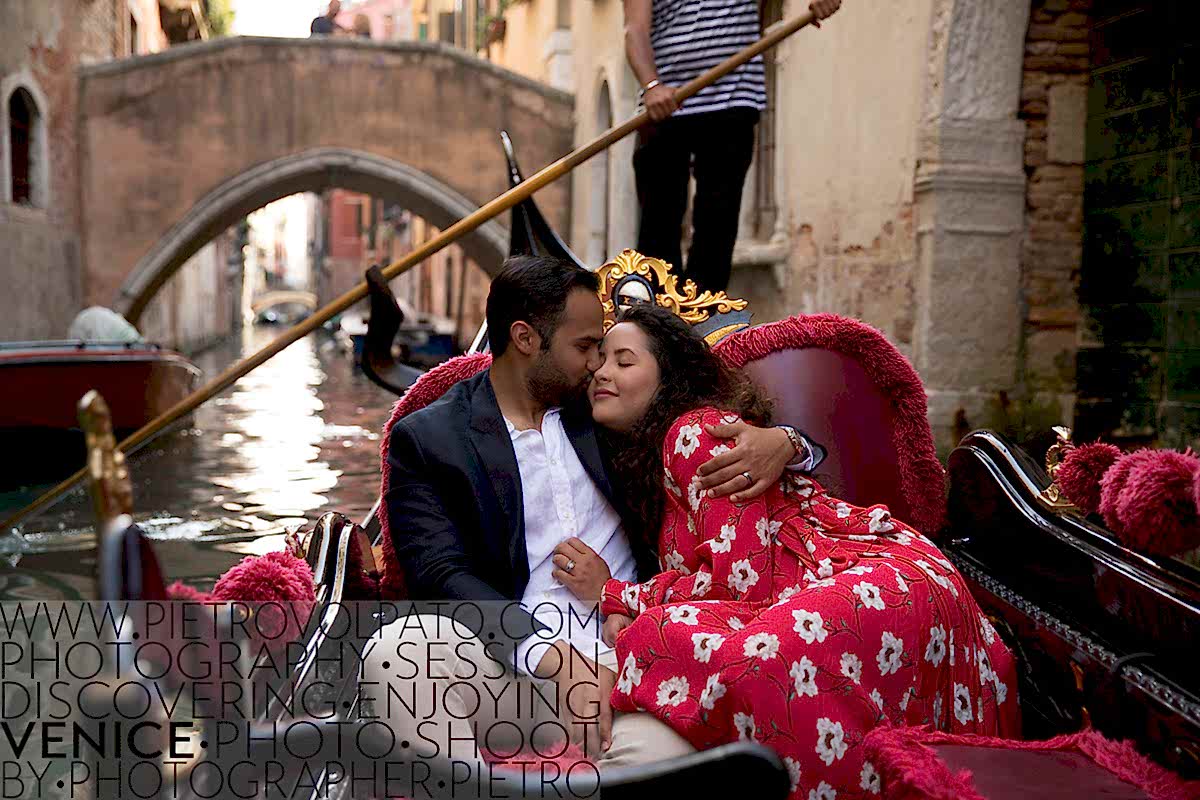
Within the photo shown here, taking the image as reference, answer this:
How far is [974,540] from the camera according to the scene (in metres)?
1.92

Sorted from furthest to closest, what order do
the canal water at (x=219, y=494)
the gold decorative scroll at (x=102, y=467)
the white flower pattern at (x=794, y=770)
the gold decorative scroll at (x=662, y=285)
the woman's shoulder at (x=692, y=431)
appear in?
1. the canal water at (x=219, y=494)
2. the gold decorative scroll at (x=662, y=285)
3. the woman's shoulder at (x=692, y=431)
4. the white flower pattern at (x=794, y=770)
5. the gold decorative scroll at (x=102, y=467)

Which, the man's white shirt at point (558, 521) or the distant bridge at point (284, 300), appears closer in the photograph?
the man's white shirt at point (558, 521)

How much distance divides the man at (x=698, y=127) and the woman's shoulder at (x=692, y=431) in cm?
120

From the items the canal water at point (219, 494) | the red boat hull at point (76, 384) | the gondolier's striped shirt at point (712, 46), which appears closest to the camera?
the gondolier's striped shirt at point (712, 46)

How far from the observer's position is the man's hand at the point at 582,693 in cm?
133

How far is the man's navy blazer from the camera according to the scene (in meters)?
1.50

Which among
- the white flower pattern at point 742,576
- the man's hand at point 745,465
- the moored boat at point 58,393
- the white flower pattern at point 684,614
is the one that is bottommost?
the moored boat at point 58,393

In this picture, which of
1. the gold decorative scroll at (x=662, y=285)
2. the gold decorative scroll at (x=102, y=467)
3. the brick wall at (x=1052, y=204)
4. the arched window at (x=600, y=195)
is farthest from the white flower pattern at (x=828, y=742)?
the arched window at (x=600, y=195)

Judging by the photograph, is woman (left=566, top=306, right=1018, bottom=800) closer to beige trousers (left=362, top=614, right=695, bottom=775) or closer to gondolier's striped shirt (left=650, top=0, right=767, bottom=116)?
beige trousers (left=362, top=614, right=695, bottom=775)

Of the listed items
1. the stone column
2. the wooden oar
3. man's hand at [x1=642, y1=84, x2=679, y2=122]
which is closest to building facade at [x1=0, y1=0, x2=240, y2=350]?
the stone column

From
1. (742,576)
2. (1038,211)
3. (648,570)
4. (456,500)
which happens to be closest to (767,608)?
(742,576)

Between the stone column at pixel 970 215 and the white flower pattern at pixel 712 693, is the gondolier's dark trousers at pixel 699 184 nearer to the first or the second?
the white flower pattern at pixel 712 693

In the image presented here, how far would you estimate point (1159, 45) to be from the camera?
3.84m

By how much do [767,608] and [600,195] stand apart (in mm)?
8012
